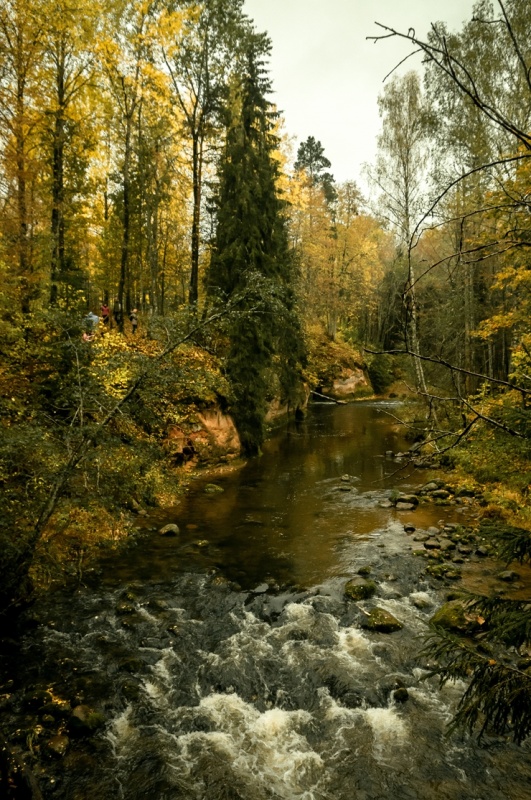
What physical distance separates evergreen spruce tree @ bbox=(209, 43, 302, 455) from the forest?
0.31ft

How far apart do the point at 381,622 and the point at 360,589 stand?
100 centimetres

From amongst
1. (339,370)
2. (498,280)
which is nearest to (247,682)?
(498,280)

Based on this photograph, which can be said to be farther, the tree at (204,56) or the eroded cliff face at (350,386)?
the eroded cliff face at (350,386)

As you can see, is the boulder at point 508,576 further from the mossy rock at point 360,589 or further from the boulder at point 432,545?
the mossy rock at point 360,589

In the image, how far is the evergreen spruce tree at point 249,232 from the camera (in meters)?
18.2

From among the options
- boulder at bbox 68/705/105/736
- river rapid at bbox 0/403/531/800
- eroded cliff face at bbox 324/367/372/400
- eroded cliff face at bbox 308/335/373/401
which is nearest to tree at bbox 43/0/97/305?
river rapid at bbox 0/403/531/800

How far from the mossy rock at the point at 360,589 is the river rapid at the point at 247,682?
Result: 0.62 feet

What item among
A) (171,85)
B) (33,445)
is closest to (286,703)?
(33,445)

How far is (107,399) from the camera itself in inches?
304

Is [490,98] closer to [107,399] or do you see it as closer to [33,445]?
[107,399]

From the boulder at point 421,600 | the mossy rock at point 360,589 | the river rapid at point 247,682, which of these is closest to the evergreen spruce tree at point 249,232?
the river rapid at point 247,682

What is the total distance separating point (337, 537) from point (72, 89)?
17.0 metres

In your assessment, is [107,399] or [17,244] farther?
[17,244]

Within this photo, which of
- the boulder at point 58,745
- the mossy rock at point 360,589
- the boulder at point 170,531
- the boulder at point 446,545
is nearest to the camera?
the boulder at point 58,745
